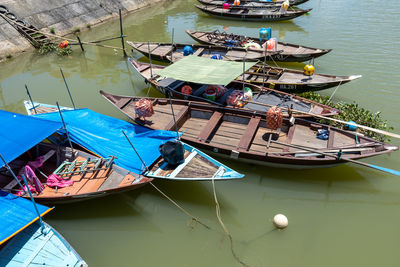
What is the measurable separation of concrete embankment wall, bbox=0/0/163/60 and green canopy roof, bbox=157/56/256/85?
54.5 ft

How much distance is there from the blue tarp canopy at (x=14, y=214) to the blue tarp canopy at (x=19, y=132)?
1276 millimetres

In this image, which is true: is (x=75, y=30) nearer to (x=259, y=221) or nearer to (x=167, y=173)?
(x=167, y=173)

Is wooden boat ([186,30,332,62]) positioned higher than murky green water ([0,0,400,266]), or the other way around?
wooden boat ([186,30,332,62])

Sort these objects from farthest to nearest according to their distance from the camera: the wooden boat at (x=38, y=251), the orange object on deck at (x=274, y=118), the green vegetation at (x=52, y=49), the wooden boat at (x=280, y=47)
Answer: the green vegetation at (x=52, y=49) → the wooden boat at (x=280, y=47) → the orange object on deck at (x=274, y=118) → the wooden boat at (x=38, y=251)

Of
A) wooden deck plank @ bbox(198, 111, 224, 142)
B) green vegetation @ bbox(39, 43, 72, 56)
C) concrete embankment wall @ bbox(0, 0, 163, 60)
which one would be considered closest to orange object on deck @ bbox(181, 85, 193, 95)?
wooden deck plank @ bbox(198, 111, 224, 142)

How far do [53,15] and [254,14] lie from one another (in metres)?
19.7

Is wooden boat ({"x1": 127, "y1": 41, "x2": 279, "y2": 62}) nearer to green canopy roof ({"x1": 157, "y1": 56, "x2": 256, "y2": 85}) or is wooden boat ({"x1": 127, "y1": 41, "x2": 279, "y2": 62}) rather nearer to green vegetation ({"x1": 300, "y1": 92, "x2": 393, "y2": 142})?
green canopy roof ({"x1": 157, "y1": 56, "x2": 256, "y2": 85})

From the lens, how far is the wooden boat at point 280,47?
18086 mm

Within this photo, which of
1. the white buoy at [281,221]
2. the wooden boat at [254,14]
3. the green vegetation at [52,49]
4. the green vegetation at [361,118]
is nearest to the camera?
the white buoy at [281,221]

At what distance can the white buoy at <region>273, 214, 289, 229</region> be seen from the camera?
8836mm

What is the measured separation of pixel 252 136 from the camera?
36.6ft

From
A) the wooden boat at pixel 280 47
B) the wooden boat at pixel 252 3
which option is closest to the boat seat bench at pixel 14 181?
the wooden boat at pixel 280 47

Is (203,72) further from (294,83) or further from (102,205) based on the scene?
(102,205)

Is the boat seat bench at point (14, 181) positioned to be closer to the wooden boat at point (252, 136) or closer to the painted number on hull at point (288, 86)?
the wooden boat at point (252, 136)
